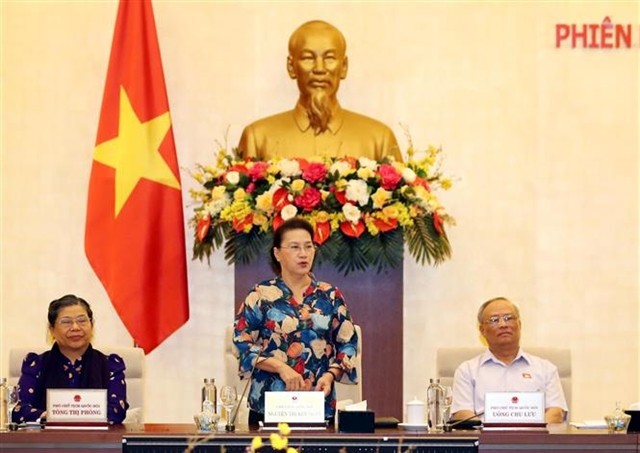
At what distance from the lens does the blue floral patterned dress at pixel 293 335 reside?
190 inches

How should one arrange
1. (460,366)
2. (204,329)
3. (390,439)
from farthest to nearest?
(204,329) < (460,366) < (390,439)

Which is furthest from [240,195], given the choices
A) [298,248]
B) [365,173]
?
[298,248]

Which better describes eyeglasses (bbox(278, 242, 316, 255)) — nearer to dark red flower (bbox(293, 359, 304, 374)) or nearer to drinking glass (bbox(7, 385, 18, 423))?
dark red flower (bbox(293, 359, 304, 374))

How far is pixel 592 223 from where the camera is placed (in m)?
7.44

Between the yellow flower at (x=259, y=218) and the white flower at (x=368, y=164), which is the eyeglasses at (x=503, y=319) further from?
the yellow flower at (x=259, y=218)

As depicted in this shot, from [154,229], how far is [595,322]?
2.41 meters

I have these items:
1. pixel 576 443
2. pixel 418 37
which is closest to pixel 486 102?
pixel 418 37

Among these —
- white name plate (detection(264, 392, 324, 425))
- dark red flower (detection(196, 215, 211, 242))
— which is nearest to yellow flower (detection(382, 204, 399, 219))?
dark red flower (detection(196, 215, 211, 242))

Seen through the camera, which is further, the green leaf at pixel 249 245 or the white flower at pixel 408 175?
the green leaf at pixel 249 245

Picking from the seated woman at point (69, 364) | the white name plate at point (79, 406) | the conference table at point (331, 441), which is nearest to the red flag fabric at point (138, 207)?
the seated woman at point (69, 364)

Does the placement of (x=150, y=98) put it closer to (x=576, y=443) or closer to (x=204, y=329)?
(x=204, y=329)

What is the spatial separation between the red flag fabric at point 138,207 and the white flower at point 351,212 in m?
1.18

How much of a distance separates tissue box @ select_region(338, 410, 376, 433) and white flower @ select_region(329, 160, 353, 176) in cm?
205

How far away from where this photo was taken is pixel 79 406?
14.5ft
